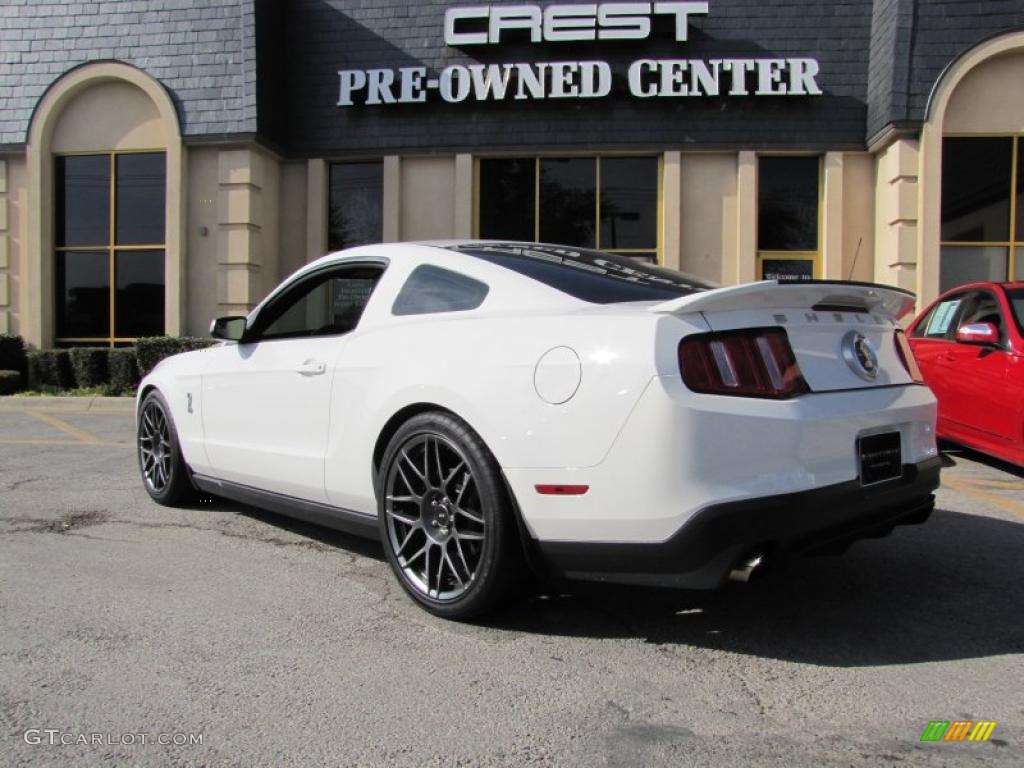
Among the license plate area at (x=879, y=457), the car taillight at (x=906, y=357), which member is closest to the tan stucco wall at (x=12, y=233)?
the car taillight at (x=906, y=357)

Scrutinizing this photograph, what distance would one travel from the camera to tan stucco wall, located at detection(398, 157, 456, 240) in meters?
13.7

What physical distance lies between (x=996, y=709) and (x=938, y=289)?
36.4 feet

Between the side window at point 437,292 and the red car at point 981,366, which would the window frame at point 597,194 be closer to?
the red car at point 981,366

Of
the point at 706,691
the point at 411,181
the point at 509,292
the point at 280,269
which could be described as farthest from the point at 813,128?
the point at 706,691

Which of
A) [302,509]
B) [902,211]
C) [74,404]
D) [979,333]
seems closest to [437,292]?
[302,509]

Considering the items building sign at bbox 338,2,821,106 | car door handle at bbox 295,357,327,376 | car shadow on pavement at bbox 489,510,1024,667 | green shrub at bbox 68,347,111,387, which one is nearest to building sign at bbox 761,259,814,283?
building sign at bbox 338,2,821,106

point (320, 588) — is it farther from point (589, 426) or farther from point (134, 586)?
point (589, 426)

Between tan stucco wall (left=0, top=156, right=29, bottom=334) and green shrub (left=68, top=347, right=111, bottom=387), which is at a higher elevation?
tan stucco wall (left=0, top=156, right=29, bottom=334)

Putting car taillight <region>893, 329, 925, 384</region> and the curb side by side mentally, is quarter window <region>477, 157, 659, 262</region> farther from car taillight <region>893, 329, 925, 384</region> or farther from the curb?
car taillight <region>893, 329, 925, 384</region>

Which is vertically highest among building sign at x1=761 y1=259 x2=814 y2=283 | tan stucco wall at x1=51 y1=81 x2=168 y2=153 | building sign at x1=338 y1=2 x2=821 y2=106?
building sign at x1=338 y1=2 x2=821 y2=106

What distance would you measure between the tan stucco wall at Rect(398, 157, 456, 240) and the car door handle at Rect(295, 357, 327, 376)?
9994 mm

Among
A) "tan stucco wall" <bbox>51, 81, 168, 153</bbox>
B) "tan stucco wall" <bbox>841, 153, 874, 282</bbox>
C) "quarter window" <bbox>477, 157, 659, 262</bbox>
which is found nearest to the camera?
"tan stucco wall" <bbox>841, 153, 874, 282</bbox>

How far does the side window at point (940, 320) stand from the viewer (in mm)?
7035

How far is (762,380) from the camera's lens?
109 inches
